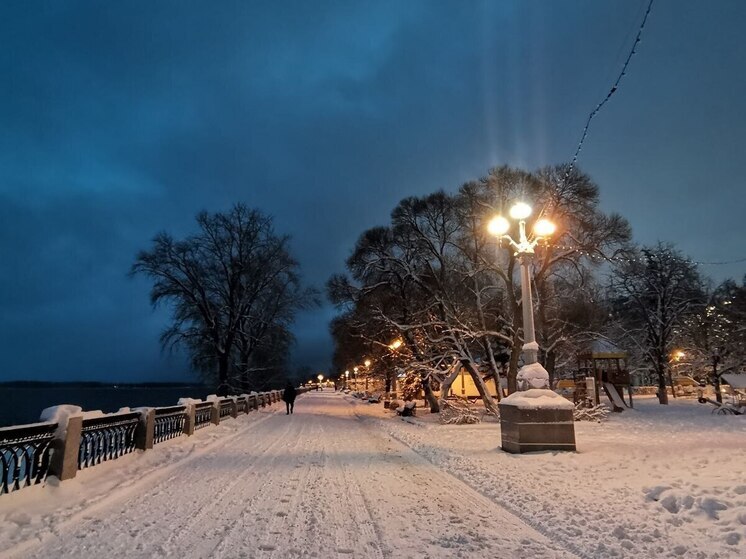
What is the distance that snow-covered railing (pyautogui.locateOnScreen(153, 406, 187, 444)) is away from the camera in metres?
13.9

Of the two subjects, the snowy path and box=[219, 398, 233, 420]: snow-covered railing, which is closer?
the snowy path

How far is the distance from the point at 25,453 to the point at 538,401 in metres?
9.83

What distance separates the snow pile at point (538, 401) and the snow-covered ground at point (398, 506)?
42.7 inches

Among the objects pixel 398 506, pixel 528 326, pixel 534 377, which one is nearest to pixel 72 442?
pixel 398 506

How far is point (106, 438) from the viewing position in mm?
10344

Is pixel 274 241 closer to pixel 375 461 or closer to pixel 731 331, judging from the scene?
pixel 375 461

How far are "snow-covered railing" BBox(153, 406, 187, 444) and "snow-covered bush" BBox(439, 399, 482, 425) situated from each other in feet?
35.5

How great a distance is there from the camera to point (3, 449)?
23.0ft

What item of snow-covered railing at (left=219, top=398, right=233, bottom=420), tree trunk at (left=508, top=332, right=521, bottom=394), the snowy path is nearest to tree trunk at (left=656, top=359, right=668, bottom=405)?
tree trunk at (left=508, top=332, right=521, bottom=394)

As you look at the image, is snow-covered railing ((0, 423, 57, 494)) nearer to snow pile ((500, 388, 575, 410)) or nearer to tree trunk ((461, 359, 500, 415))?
snow pile ((500, 388, 575, 410))

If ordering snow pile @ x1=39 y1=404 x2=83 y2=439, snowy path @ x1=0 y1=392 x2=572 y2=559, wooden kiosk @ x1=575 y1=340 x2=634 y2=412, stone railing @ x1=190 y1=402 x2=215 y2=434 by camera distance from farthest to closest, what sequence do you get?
wooden kiosk @ x1=575 y1=340 x2=634 y2=412, stone railing @ x1=190 y1=402 x2=215 y2=434, snow pile @ x1=39 y1=404 x2=83 y2=439, snowy path @ x1=0 y1=392 x2=572 y2=559

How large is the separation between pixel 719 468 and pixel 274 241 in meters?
35.1

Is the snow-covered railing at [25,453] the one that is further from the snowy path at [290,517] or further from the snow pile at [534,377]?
the snow pile at [534,377]

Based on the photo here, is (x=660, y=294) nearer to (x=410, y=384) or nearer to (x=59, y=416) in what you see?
→ (x=410, y=384)
